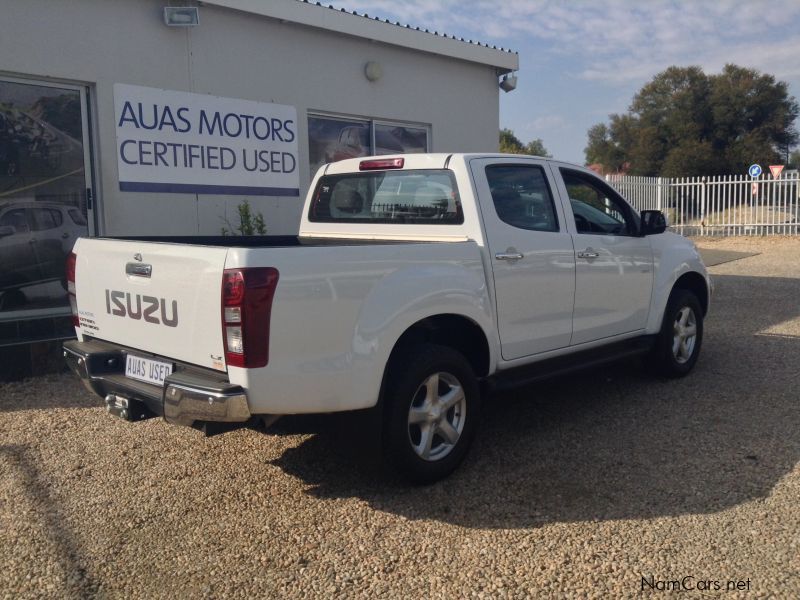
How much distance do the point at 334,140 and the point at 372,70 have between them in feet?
3.45

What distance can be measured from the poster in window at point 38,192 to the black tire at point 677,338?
5.64 metres

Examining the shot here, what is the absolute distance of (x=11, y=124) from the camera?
22.9 ft

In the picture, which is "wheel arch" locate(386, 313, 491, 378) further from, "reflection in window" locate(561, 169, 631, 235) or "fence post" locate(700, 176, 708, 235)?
"fence post" locate(700, 176, 708, 235)

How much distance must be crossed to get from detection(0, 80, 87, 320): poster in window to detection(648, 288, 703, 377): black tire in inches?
222

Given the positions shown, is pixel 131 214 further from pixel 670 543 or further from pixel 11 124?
pixel 670 543

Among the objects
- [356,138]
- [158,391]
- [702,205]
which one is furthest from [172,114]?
[702,205]

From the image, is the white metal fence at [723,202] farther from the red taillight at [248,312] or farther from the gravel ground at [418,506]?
the red taillight at [248,312]

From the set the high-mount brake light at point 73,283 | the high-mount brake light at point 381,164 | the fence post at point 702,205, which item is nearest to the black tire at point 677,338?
the high-mount brake light at point 381,164

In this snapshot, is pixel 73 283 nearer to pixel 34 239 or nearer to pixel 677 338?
pixel 34 239

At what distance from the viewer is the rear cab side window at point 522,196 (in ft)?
15.2

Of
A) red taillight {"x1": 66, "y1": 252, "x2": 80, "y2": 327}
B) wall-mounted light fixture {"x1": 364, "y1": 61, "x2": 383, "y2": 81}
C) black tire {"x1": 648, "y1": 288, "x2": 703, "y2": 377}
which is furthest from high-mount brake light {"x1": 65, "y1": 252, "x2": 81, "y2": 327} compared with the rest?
wall-mounted light fixture {"x1": 364, "y1": 61, "x2": 383, "y2": 81}

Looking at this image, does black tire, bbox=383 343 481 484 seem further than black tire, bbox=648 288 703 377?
No

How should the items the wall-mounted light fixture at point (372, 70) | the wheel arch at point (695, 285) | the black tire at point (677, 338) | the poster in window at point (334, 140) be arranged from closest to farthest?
1. the black tire at point (677, 338)
2. the wheel arch at point (695, 285)
3. the poster in window at point (334, 140)
4. the wall-mounted light fixture at point (372, 70)

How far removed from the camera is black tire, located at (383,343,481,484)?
149 inches
